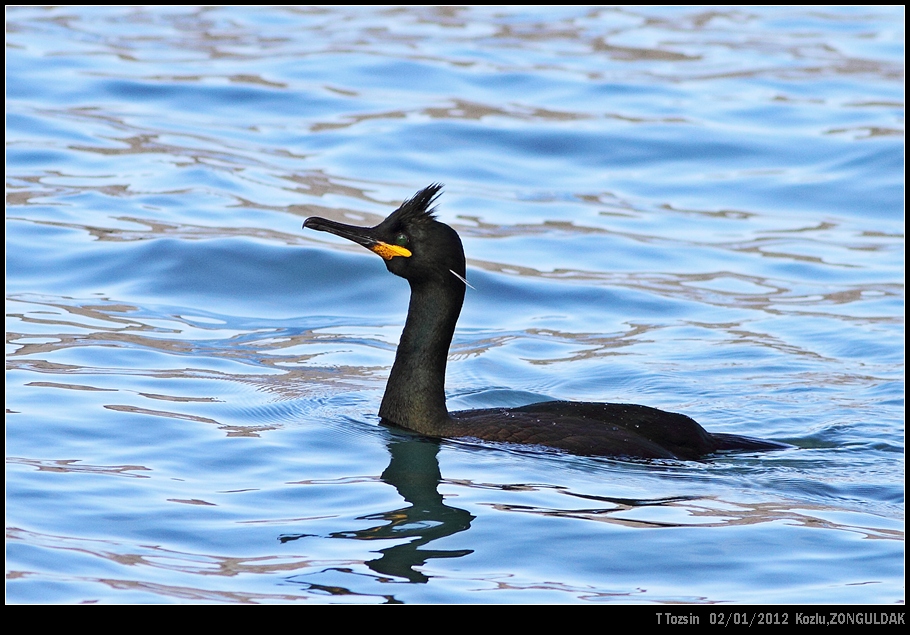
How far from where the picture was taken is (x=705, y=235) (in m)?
13.3

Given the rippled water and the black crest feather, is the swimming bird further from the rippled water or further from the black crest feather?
the rippled water

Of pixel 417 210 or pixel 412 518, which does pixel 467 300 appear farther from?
pixel 412 518

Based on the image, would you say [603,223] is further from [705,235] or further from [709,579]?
[709,579]

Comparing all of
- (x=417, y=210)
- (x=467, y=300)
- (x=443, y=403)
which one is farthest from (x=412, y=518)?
(x=467, y=300)

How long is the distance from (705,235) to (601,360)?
380cm

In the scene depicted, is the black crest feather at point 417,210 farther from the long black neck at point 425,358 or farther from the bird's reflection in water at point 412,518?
the bird's reflection in water at point 412,518

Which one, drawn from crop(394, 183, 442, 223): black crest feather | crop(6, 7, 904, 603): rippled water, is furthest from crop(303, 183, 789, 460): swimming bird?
crop(6, 7, 904, 603): rippled water

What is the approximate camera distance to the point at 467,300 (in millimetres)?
11352

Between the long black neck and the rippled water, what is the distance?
173 millimetres

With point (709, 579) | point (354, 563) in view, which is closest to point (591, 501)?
point (709, 579)

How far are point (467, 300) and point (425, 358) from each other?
382 centimetres

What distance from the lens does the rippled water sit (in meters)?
5.89

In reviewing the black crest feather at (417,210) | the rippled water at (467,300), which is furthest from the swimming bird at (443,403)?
the rippled water at (467,300)
